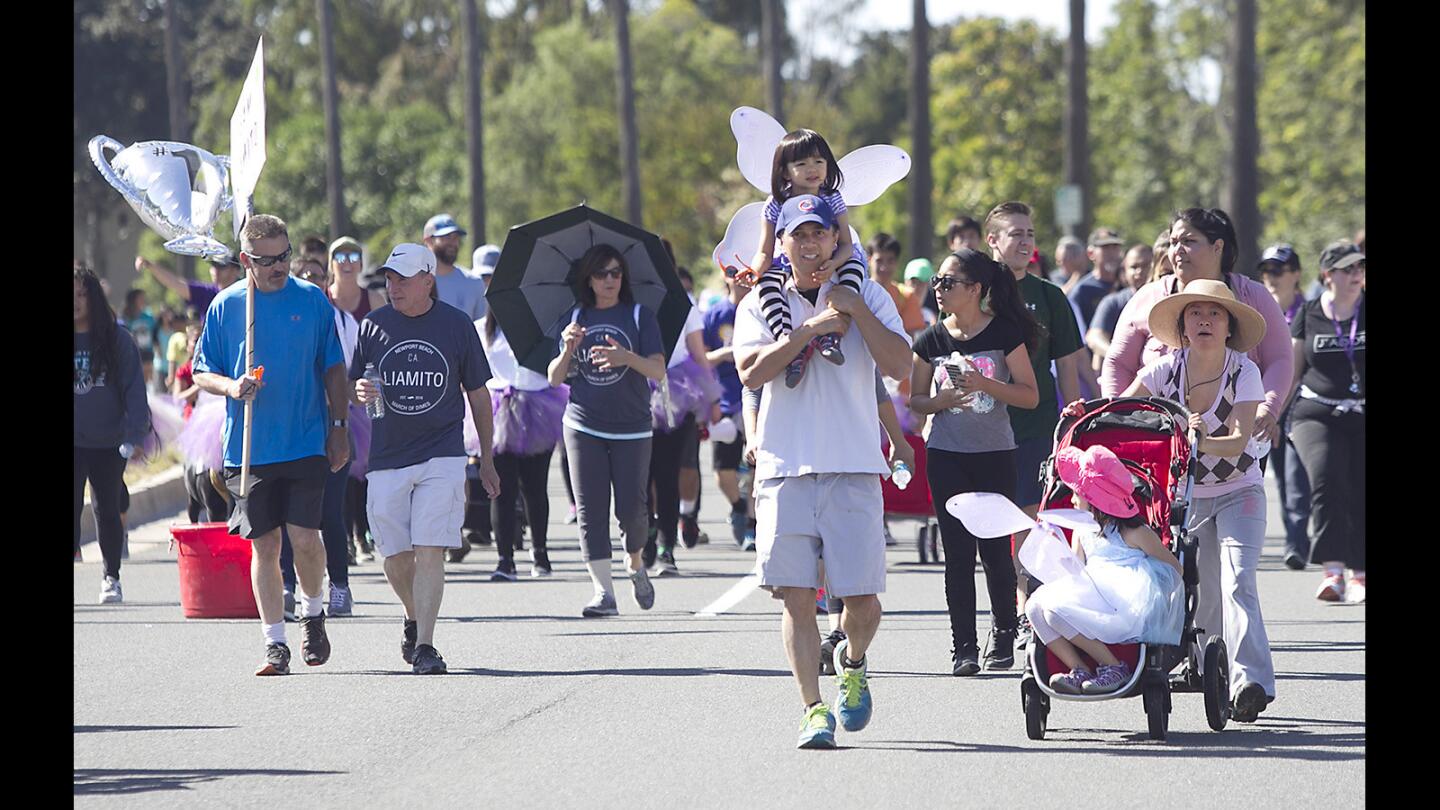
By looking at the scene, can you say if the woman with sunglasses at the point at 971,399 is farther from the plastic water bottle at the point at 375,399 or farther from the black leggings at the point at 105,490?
the black leggings at the point at 105,490

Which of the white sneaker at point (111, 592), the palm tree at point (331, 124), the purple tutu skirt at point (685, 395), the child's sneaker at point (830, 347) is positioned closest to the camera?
the child's sneaker at point (830, 347)

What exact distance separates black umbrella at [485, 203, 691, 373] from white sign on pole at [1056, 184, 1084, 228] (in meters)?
19.8

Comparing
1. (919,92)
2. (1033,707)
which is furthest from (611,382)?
(919,92)

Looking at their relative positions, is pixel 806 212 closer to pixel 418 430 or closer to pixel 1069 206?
pixel 418 430

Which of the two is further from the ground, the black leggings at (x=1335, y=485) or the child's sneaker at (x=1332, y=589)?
the black leggings at (x=1335, y=485)

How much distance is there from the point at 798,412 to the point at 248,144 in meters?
3.90

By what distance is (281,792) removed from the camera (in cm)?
737

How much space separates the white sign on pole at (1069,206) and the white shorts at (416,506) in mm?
22397

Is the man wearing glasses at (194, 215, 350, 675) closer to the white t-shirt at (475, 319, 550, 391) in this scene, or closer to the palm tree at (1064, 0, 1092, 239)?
the white t-shirt at (475, 319, 550, 391)

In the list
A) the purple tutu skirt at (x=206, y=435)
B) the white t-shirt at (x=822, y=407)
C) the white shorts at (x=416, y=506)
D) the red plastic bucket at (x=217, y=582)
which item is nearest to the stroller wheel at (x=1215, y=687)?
the white t-shirt at (x=822, y=407)

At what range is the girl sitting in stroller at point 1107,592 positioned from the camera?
8039 mm

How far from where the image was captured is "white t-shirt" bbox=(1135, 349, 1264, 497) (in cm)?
855

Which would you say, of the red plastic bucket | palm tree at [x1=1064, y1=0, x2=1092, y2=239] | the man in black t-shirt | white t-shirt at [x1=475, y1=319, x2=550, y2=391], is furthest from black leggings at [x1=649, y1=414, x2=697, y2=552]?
palm tree at [x1=1064, y1=0, x2=1092, y2=239]
